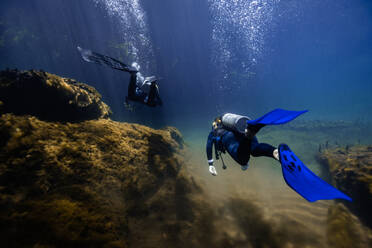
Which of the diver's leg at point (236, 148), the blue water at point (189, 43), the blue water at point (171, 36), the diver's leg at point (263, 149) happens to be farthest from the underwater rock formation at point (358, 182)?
the blue water at point (171, 36)

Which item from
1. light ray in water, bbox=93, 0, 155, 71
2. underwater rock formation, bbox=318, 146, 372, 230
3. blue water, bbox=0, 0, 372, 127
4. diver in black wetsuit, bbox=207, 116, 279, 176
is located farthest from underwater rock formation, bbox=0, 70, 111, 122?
light ray in water, bbox=93, 0, 155, 71

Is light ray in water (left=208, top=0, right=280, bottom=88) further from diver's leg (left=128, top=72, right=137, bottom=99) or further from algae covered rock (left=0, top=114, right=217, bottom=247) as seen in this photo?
algae covered rock (left=0, top=114, right=217, bottom=247)

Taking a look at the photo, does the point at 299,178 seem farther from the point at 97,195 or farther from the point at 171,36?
→ the point at 171,36

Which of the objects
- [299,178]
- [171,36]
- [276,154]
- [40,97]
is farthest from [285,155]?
[171,36]

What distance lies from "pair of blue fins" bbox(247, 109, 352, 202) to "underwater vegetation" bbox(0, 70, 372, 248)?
4.88ft

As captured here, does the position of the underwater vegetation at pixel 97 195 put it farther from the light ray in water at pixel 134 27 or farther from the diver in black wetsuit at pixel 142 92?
the light ray in water at pixel 134 27

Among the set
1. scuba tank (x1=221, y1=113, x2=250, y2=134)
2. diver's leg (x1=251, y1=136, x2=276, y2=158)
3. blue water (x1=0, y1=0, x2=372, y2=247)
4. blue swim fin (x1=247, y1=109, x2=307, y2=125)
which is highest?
blue water (x1=0, y1=0, x2=372, y2=247)

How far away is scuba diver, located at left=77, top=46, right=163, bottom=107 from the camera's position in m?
4.52

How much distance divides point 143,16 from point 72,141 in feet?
82.3

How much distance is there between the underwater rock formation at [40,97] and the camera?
361cm

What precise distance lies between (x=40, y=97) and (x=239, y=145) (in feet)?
16.3

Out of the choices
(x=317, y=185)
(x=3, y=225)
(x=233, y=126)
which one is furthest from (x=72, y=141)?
(x=317, y=185)

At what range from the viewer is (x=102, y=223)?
7.68 feet

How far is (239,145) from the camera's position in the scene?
9.49 ft
